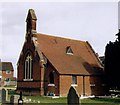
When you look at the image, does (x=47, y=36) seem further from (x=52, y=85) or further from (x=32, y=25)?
(x=52, y=85)

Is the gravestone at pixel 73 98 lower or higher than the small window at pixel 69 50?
lower

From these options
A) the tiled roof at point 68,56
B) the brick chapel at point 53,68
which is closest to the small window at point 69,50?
the brick chapel at point 53,68

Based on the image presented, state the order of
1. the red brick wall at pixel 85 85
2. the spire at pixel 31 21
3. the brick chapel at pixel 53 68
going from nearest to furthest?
the red brick wall at pixel 85 85 → the brick chapel at pixel 53 68 → the spire at pixel 31 21

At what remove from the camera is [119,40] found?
4506cm

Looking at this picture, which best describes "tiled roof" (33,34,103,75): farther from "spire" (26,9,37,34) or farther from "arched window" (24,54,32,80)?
"arched window" (24,54,32,80)

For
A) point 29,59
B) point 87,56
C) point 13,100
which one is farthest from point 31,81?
point 13,100

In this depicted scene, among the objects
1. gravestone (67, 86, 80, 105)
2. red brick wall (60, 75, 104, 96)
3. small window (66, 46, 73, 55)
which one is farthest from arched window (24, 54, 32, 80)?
gravestone (67, 86, 80, 105)

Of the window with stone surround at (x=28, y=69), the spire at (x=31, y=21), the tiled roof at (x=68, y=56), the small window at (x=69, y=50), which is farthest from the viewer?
the small window at (x=69, y=50)

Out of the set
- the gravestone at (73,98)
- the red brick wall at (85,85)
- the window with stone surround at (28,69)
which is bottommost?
the gravestone at (73,98)

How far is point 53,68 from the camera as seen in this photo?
149 ft

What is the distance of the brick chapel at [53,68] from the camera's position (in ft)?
151

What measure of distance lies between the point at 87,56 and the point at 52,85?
11.8 m

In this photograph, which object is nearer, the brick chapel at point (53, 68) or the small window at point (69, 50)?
the brick chapel at point (53, 68)

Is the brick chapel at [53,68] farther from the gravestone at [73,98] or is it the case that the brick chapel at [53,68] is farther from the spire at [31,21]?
the gravestone at [73,98]
